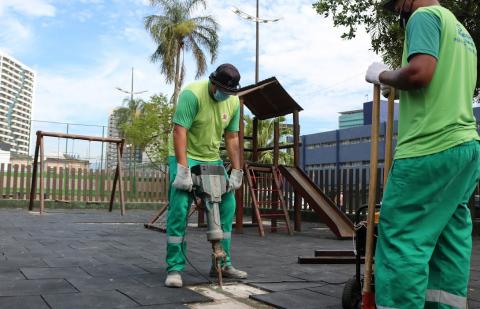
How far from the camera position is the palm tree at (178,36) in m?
30.0

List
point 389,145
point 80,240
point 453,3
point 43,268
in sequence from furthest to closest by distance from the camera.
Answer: point 453,3, point 80,240, point 43,268, point 389,145

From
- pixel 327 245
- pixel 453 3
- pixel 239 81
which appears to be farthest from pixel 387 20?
pixel 239 81

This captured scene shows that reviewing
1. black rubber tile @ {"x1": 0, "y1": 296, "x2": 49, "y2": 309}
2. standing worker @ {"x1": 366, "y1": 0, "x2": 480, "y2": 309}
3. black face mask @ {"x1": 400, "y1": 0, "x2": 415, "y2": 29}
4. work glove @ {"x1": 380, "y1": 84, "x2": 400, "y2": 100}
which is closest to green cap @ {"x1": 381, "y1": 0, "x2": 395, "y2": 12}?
black face mask @ {"x1": 400, "y1": 0, "x2": 415, "y2": 29}

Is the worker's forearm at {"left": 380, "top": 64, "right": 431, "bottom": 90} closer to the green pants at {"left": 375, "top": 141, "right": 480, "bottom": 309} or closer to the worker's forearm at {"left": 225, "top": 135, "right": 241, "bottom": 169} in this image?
the green pants at {"left": 375, "top": 141, "right": 480, "bottom": 309}

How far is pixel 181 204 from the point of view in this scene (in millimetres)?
3807

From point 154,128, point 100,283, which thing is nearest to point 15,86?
point 154,128

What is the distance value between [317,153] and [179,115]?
55.0 m

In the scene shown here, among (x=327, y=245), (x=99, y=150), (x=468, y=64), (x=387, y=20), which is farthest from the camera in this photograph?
(x=99, y=150)

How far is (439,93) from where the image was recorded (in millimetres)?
2193

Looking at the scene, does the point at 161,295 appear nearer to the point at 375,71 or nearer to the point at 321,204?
the point at 375,71

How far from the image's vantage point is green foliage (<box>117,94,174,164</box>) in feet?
111

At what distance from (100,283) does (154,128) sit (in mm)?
30895

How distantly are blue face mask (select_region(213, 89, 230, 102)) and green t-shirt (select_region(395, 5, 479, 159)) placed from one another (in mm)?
1893

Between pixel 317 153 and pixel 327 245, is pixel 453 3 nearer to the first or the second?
pixel 327 245
